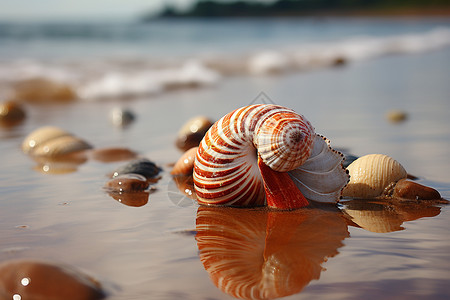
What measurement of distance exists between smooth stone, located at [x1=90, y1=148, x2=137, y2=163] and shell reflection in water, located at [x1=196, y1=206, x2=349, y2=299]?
6.64ft

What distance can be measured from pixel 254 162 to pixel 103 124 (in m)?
4.72

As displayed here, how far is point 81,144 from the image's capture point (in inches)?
231

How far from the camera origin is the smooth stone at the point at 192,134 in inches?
240

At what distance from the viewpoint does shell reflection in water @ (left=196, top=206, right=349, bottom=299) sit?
2510 millimetres

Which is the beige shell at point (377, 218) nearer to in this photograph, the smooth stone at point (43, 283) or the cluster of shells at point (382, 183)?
the cluster of shells at point (382, 183)

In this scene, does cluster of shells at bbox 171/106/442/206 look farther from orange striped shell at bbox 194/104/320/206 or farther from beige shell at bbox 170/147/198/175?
beige shell at bbox 170/147/198/175

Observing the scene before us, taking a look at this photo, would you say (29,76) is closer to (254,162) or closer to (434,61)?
(254,162)

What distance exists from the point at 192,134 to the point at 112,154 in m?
1.00

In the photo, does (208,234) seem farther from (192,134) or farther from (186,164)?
(192,134)

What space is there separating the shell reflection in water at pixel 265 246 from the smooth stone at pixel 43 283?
61cm

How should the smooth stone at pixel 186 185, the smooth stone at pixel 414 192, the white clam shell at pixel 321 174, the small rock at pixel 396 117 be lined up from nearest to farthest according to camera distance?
1. the white clam shell at pixel 321 174
2. the smooth stone at pixel 414 192
3. the smooth stone at pixel 186 185
4. the small rock at pixel 396 117

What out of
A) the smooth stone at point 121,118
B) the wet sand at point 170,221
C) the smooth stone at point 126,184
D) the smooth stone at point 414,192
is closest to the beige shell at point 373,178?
the smooth stone at point 414,192

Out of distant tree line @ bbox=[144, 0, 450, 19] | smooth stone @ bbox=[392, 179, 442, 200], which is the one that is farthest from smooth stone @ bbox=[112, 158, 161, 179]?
distant tree line @ bbox=[144, 0, 450, 19]

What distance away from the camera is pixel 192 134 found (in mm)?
6176
